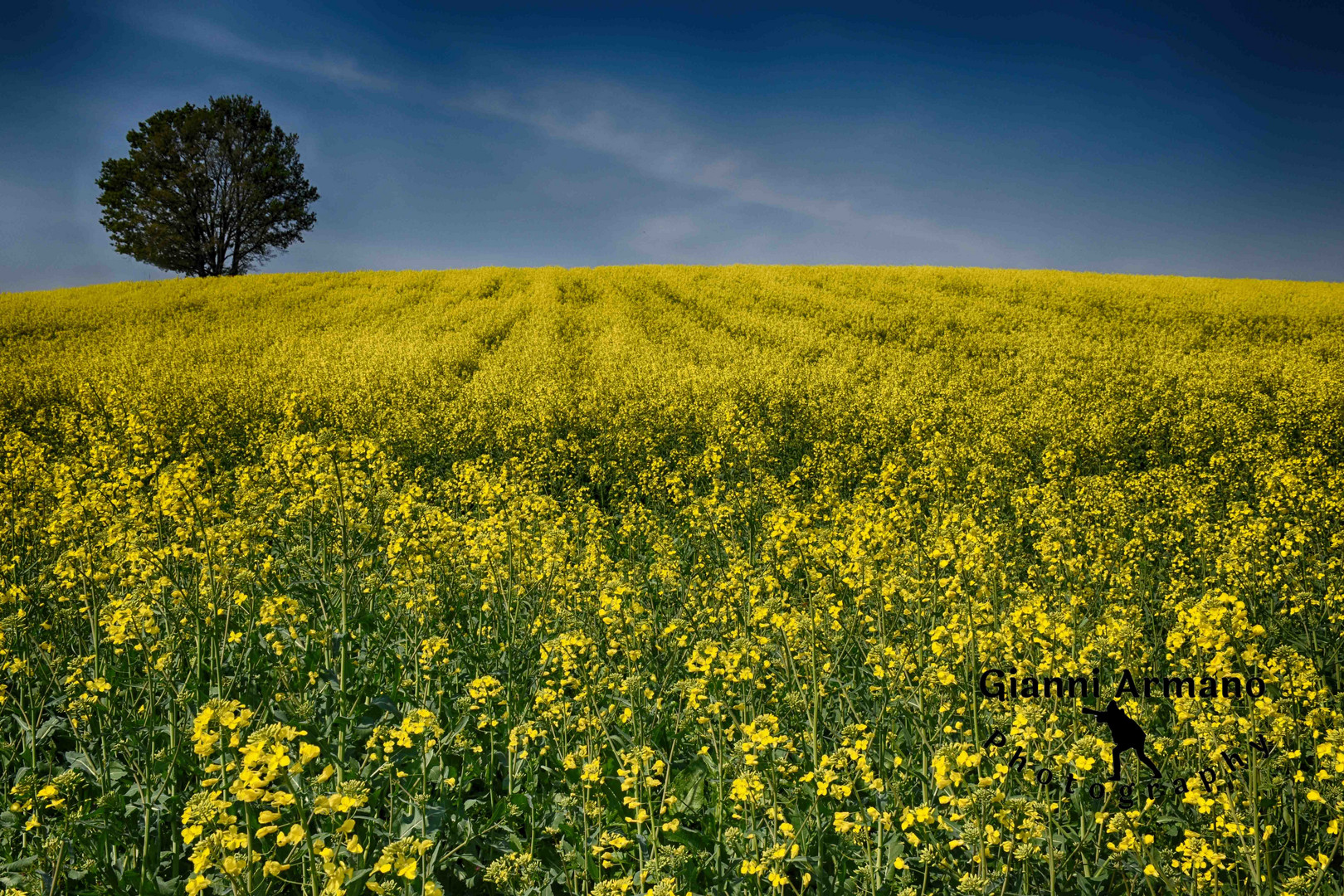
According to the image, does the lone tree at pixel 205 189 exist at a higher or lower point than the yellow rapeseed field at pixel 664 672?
higher

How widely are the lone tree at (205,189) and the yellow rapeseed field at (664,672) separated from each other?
46676 mm

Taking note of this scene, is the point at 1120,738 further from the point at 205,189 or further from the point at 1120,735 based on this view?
the point at 205,189

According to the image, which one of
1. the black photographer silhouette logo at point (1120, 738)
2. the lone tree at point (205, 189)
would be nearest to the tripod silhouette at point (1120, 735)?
the black photographer silhouette logo at point (1120, 738)

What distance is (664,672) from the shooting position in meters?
4.98

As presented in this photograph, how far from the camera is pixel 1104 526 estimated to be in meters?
7.80

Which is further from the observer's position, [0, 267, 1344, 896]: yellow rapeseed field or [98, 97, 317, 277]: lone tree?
[98, 97, 317, 277]: lone tree

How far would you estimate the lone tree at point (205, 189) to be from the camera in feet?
154

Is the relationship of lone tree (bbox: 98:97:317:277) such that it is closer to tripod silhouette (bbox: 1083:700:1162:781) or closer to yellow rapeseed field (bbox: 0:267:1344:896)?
yellow rapeseed field (bbox: 0:267:1344:896)

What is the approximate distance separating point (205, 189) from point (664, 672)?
59.0 m

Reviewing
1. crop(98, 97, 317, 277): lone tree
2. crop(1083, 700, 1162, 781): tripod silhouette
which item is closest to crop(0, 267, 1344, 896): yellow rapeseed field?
crop(1083, 700, 1162, 781): tripod silhouette

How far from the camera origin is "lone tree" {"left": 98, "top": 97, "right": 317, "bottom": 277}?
46.8m

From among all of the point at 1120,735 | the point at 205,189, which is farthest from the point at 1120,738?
the point at 205,189

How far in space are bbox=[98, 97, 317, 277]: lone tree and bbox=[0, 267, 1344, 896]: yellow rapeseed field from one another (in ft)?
153

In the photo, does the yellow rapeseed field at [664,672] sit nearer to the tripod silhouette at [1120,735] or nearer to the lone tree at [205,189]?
the tripod silhouette at [1120,735]
